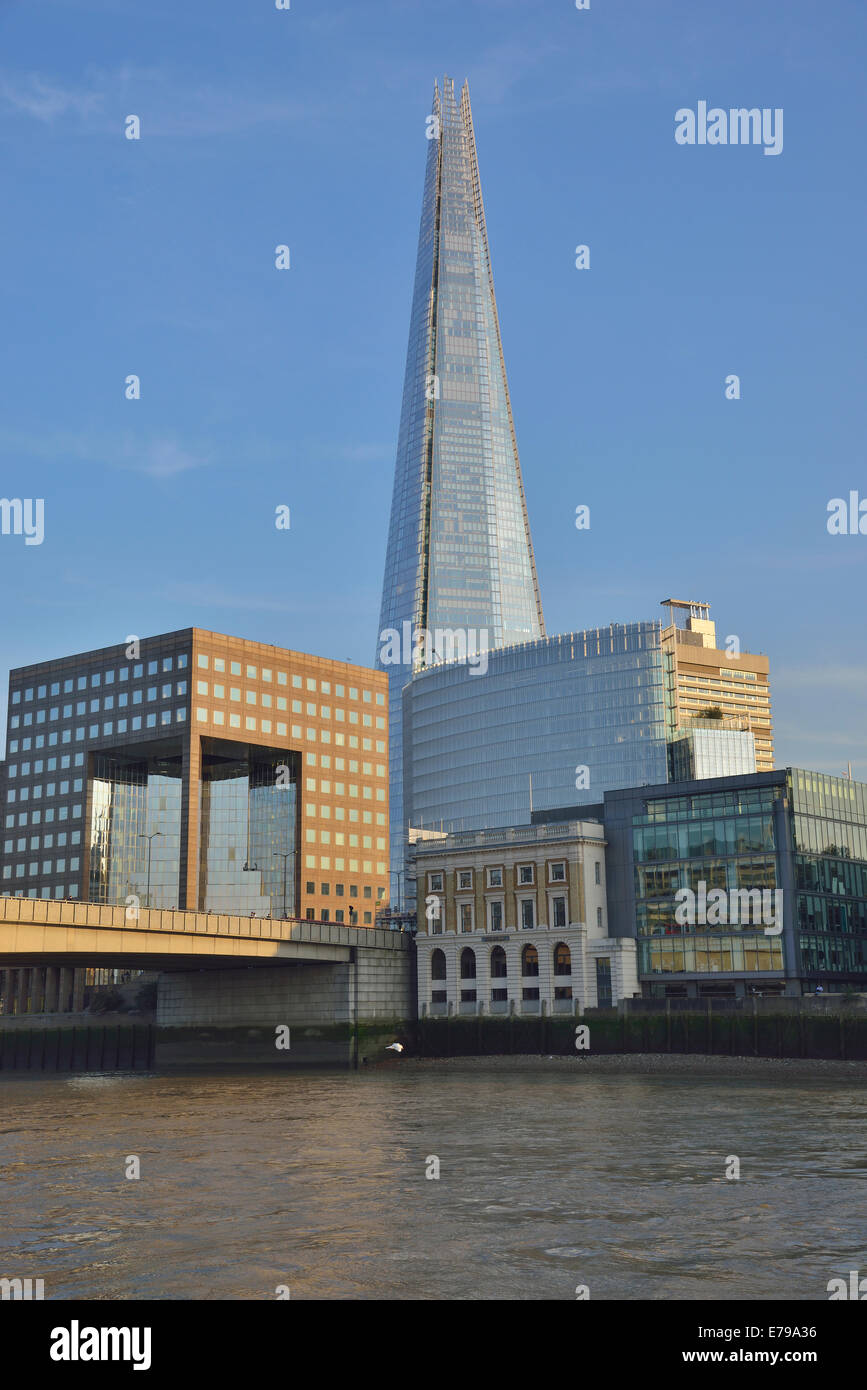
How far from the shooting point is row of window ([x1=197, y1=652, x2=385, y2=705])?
144625 millimetres

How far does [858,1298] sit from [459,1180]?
53.5ft

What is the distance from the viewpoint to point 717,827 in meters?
102

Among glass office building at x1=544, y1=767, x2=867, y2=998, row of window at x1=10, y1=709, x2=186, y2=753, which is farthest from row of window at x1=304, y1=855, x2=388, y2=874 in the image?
glass office building at x1=544, y1=767, x2=867, y2=998

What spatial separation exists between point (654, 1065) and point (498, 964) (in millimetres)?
22693

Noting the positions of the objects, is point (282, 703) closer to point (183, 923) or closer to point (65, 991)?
point (65, 991)

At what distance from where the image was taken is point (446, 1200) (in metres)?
32.5

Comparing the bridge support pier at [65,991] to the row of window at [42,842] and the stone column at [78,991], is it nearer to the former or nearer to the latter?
the stone column at [78,991]

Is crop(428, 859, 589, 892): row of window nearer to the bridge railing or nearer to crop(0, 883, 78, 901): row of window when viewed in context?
the bridge railing

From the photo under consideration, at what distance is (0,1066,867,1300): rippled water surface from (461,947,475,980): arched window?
48.1 m

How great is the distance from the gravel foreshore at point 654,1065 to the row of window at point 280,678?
5305 centimetres

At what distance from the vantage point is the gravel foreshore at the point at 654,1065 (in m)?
81.1

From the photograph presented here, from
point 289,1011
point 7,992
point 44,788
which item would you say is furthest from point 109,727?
point 289,1011

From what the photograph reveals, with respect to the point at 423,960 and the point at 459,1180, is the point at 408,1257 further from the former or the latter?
the point at 423,960
